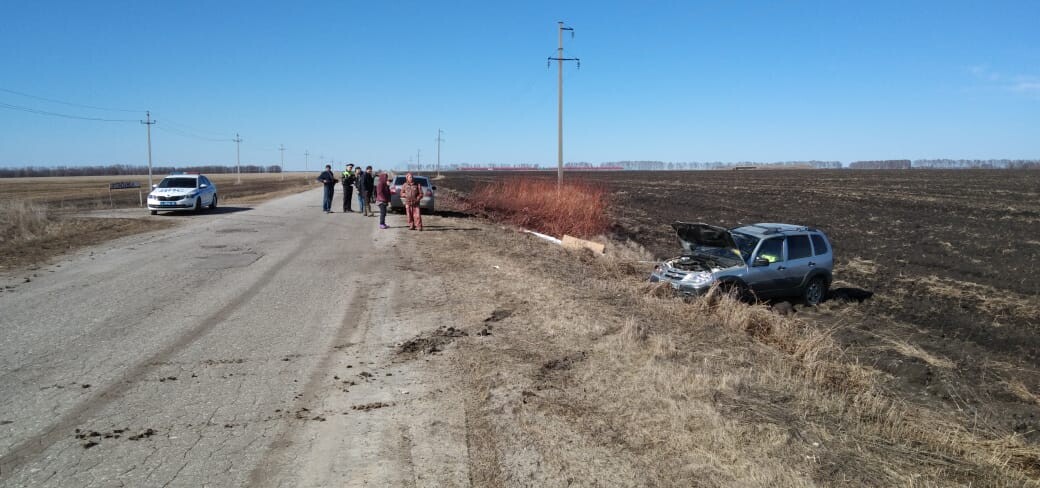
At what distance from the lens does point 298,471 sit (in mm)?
3932

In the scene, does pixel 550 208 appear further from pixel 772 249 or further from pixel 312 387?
pixel 312 387

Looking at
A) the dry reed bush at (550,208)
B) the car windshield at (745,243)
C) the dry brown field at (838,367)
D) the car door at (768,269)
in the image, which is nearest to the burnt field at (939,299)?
the dry brown field at (838,367)

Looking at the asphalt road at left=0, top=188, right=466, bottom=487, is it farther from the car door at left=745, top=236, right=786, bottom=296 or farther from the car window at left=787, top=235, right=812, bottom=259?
the car window at left=787, top=235, right=812, bottom=259

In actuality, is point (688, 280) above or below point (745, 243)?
below

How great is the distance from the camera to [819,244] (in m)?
12.6

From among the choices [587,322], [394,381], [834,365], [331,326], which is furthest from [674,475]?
[331,326]

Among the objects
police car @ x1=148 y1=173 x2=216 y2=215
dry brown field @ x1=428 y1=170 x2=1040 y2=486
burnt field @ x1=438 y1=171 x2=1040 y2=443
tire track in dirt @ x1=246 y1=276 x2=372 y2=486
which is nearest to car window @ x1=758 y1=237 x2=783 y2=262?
dry brown field @ x1=428 y1=170 x2=1040 y2=486

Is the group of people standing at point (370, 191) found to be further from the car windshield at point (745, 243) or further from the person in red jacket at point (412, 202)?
the car windshield at point (745, 243)

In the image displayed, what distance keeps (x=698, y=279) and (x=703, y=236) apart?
4.95ft

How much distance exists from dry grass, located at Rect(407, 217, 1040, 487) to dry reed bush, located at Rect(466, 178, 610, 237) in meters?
12.8

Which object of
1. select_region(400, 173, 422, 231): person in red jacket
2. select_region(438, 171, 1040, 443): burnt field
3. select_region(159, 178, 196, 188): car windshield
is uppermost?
select_region(159, 178, 196, 188): car windshield

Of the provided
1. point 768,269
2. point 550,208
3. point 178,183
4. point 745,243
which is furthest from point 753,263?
point 178,183

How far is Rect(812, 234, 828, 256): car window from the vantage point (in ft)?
40.9

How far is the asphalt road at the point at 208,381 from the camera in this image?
3.99 m
